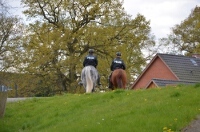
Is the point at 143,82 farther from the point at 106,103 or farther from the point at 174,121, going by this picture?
the point at 174,121

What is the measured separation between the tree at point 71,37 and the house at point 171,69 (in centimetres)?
706

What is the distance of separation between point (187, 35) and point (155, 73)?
903cm

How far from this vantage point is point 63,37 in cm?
4494

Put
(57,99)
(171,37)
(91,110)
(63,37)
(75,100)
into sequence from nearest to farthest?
1. (91,110)
2. (75,100)
3. (57,99)
4. (63,37)
5. (171,37)

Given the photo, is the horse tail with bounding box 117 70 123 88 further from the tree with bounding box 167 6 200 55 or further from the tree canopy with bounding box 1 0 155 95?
the tree with bounding box 167 6 200 55

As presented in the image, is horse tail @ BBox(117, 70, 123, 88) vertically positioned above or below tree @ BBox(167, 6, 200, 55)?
below

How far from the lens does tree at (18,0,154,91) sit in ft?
148

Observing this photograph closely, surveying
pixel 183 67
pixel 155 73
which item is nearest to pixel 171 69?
pixel 183 67

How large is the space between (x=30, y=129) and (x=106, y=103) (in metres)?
2.79

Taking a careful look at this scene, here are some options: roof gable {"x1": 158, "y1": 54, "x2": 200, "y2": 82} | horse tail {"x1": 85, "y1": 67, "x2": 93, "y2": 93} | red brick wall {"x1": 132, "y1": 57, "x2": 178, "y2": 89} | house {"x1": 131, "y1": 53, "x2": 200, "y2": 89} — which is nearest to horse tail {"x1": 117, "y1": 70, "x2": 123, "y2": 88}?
horse tail {"x1": 85, "y1": 67, "x2": 93, "y2": 93}

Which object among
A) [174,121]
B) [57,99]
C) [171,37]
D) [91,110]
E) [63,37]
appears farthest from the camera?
[171,37]

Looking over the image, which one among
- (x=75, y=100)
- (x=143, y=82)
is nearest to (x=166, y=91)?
(x=75, y=100)

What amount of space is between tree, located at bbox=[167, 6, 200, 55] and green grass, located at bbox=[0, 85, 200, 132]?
42.2 metres

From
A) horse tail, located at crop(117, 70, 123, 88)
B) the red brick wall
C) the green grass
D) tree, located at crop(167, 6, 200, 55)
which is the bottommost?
the green grass
